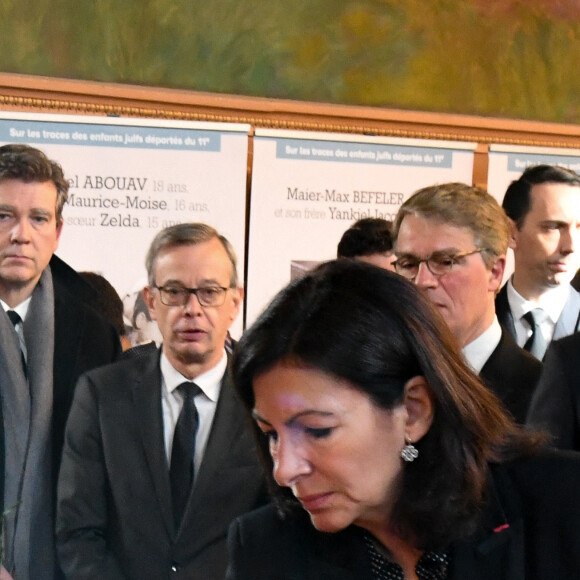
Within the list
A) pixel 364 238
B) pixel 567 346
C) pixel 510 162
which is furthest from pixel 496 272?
pixel 510 162

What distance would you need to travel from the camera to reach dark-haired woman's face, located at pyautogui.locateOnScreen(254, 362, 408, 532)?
4.73 ft

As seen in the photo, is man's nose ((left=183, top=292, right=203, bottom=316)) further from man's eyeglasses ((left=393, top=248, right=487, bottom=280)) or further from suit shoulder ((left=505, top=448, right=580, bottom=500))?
suit shoulder ((left=505, top=448, right=580, bottom=500))

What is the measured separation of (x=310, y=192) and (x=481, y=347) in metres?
1.12

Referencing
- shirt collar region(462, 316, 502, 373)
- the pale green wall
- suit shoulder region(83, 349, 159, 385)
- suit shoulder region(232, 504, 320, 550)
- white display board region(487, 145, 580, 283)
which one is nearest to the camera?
suit shoulder region(232, 504, 320, 550)

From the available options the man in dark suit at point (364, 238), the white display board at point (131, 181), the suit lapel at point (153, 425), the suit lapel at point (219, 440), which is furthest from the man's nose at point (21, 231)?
the man in dark suit at point (364, 238)

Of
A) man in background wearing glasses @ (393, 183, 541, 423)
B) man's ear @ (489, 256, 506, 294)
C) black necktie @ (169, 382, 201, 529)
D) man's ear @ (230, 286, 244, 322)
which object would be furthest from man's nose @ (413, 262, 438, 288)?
black necktie @ (169, 382, 201, 529)

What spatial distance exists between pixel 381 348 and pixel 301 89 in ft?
8.29

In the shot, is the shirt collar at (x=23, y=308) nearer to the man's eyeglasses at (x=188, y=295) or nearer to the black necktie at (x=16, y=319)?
the black necktie at (x=16, y=319)

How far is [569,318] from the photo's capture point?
3871 mm

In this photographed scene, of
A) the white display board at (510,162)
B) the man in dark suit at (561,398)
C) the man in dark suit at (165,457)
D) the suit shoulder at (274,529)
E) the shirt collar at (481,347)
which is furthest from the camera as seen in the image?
the white display board at (510,162)

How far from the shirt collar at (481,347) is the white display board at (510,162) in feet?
3.97

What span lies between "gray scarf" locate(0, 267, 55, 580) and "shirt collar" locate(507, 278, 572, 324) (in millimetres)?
1805

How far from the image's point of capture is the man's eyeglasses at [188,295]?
324 cm

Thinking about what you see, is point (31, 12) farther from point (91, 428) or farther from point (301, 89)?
point (91, 428)
